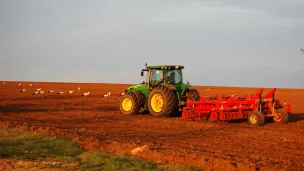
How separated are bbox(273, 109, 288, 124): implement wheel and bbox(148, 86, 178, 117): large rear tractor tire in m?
3.93

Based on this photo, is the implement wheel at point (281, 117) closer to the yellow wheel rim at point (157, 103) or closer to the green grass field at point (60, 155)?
the yellow wheel rim at point (157, 103)

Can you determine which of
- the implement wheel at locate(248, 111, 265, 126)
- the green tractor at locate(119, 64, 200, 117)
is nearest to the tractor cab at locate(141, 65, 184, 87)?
the green tractor at locate(119, 64, 200, 117)

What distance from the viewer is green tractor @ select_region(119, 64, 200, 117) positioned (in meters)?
15.8

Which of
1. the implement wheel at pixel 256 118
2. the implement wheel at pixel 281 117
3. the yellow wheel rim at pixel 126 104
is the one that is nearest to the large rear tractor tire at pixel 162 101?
the yellow wheel rim at pixel 126 104

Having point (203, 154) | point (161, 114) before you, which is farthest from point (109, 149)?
point (161, 114)

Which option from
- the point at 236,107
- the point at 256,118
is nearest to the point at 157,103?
the point at 236,107

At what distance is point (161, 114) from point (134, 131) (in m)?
3.80

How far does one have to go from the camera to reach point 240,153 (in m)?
8.66

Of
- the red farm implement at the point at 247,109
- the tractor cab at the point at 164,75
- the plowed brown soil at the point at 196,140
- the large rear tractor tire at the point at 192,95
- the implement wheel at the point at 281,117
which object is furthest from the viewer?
the tractor cab at the point at 164,75

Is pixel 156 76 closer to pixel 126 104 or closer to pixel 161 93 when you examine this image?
pixel 161 93

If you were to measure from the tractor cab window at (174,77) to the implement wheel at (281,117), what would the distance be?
4.36 meters

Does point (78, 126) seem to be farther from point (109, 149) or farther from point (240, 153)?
point (240, 153)

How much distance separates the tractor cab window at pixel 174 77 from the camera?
657 inches

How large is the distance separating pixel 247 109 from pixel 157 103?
4.02 meters
